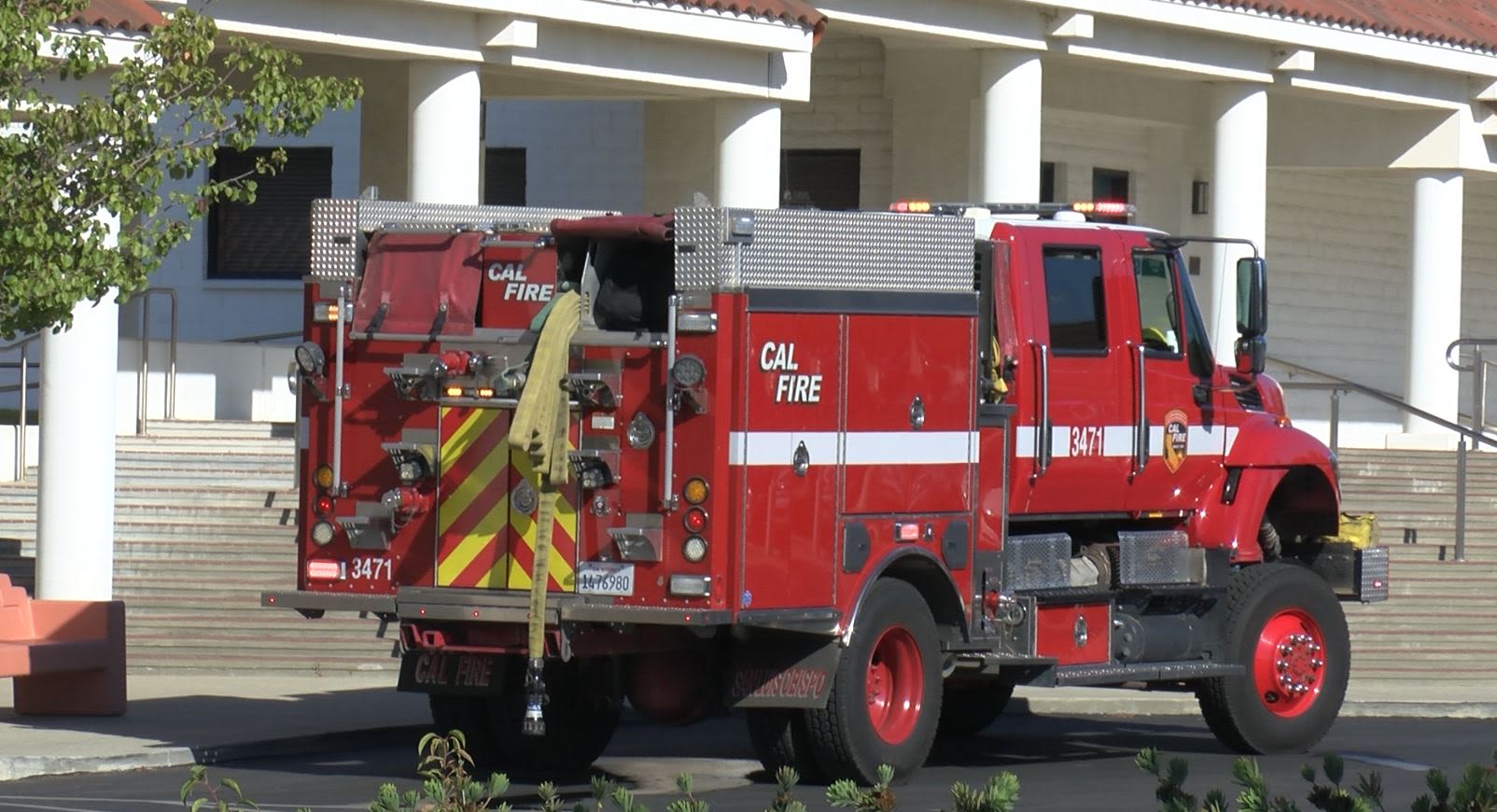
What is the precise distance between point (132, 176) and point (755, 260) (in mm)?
2711

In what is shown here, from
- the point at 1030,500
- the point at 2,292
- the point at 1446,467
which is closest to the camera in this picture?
the point at 2,292

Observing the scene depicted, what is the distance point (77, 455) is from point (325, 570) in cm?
440

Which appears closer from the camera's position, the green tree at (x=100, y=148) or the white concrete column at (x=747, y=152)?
the green tree at (x=100, y=148)

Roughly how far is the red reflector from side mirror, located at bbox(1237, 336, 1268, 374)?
4.80m

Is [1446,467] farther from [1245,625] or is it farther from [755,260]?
[755,260]

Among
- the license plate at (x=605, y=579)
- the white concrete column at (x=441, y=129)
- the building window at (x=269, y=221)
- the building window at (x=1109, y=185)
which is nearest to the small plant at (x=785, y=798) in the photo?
the license plate at (x=605, y=579)

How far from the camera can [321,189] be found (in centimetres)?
2702

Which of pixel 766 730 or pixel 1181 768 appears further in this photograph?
pixel 766 730

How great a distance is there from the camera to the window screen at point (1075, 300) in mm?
12789

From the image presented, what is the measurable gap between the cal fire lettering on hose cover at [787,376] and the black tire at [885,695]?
0.96 metres

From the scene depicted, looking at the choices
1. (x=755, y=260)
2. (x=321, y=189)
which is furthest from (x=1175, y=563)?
(x=321, y=189)

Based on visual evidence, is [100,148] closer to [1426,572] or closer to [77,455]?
[77,455]

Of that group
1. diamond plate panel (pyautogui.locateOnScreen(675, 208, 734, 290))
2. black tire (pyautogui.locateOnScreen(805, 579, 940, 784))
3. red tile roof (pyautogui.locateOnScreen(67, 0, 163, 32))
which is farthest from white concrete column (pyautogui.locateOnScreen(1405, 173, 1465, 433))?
diamond plate panel (pyautogui.locateOnScreen(675, 208, 734, 290))

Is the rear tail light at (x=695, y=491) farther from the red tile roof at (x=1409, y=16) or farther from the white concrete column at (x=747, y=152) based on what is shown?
the red tile roof at (x=1409, y=16)
